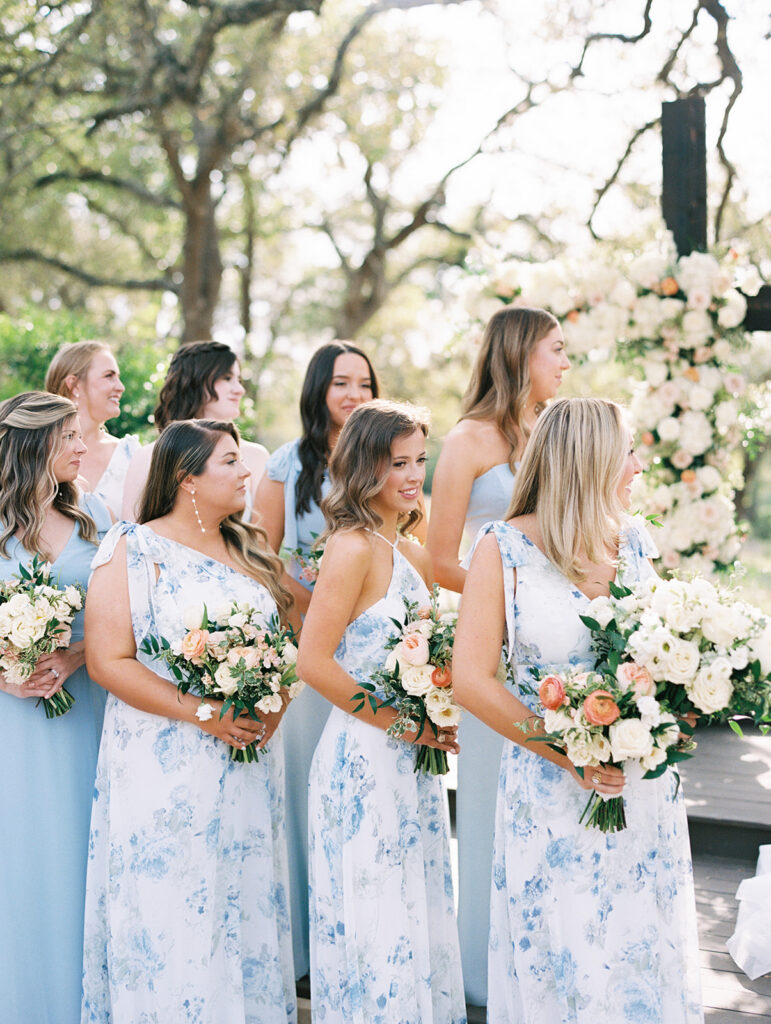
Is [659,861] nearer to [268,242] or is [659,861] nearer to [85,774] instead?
[85,774]

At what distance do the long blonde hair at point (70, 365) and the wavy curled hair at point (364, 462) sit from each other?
70.7 inches

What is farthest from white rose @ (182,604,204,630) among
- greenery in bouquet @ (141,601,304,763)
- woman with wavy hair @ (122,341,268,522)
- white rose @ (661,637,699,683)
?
white rose @ (661,637,699,683)

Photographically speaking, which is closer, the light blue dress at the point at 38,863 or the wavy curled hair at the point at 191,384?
the light blue dress at the point at 38,863

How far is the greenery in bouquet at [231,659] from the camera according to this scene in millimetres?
3102

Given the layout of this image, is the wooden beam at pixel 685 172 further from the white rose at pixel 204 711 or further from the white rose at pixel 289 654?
the white rose at pixel 204 711

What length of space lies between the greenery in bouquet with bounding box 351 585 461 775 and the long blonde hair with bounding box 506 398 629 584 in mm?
461

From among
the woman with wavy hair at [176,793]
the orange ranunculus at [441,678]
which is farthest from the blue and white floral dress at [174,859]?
the orange ranunculus at [441,678]

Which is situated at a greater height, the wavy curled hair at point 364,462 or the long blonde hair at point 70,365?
the long blonde hair at point 70,365

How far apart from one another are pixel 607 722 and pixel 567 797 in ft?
1.44

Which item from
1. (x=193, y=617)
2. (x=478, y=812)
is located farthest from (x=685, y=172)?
(x=193, y=617)

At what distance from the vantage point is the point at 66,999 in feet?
11.7

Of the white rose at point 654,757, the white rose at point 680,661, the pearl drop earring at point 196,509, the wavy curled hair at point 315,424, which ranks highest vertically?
the wavy curled hair at point 315,424

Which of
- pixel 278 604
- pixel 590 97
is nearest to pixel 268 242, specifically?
pixel 590 97

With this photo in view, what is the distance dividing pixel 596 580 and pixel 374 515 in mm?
725
